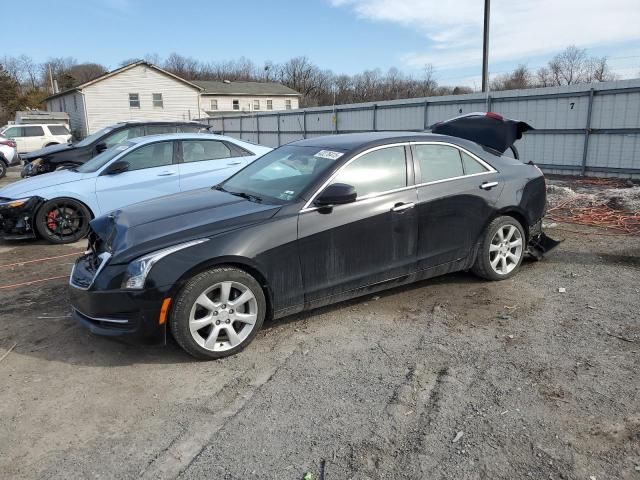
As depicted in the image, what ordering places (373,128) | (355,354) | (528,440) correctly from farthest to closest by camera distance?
(373,128), (355,354), (528,440)

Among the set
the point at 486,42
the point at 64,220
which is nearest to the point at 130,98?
the point at 486,42

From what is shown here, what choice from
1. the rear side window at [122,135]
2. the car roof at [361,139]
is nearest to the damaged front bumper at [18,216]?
the rear side window at [122,135]

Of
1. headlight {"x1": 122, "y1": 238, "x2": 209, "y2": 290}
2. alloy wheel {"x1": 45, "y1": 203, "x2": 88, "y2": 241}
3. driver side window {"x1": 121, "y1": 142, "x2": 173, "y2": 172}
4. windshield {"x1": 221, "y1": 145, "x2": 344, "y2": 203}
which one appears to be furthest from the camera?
driver side window {"x1": 121, "y1": 142, "x2": 173, "y2": 172}

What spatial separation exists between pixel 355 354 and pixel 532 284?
2.40 m

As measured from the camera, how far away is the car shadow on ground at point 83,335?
3.92 metres

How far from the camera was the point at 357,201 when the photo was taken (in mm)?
4359

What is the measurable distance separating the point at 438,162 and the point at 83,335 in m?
3.57

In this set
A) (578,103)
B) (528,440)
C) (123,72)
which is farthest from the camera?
(123,72)

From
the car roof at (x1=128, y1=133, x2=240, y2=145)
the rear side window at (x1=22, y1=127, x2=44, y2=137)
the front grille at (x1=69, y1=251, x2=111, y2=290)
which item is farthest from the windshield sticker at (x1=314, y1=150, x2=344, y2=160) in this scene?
the rear side window at (x1=22, y1=127, x2=44, y2=137)

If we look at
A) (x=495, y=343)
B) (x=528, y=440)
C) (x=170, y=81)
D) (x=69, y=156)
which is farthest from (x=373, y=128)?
(x=170, y=81)

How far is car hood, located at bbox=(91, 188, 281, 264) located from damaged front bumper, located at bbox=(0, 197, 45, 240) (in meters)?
3.80

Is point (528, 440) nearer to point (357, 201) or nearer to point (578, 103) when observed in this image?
point (357, 201)

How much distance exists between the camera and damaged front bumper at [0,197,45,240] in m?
7.47

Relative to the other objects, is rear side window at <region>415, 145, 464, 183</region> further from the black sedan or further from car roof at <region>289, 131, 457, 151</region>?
car roof at <region>289, 131, 457, 151</region>
